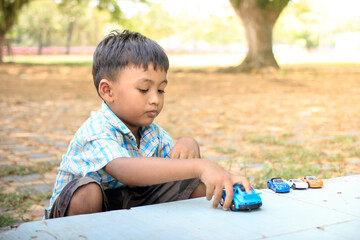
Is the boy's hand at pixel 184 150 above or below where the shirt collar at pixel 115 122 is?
below

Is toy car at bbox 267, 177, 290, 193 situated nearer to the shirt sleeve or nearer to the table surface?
the table surface

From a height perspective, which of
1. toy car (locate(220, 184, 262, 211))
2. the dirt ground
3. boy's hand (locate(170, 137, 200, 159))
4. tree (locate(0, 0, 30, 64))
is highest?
tree (locate(0, 0, 30, 64))

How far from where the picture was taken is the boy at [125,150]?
6.46 feet

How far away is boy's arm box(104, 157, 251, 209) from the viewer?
5.94ft

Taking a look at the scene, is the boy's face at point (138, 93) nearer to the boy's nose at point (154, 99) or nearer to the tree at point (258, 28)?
the boy's nose at point (154, 99)

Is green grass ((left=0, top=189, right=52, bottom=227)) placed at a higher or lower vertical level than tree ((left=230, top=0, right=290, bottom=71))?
lower

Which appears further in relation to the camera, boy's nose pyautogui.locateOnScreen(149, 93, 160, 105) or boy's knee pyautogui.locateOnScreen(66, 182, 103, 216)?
boy's nose pyautogui.locateOnScreen(149, 93, 160, 105)

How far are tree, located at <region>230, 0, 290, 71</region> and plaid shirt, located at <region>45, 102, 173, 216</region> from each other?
48.3ft

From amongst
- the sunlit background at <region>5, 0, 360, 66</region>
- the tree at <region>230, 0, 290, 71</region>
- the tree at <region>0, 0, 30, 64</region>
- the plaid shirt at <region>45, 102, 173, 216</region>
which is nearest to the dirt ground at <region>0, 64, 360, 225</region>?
the plaid shirt at <region>45, 102, 173, 216</region>

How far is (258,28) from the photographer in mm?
16984

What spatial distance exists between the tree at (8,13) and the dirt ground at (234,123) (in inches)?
372

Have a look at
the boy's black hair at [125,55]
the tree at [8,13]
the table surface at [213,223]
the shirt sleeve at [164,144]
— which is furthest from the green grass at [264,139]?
the tree at [8,13]

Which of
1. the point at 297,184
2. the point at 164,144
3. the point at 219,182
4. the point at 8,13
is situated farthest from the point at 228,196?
the point at 8,13

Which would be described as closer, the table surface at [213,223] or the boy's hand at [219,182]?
the table surface at [213,223]
